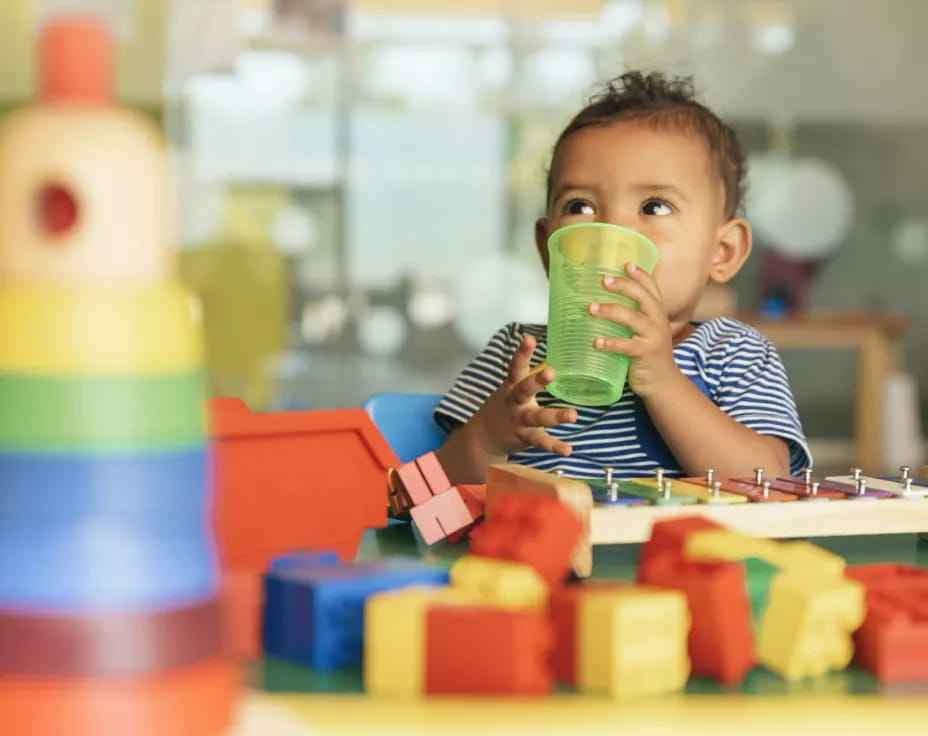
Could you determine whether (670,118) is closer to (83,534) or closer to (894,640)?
(894,640)

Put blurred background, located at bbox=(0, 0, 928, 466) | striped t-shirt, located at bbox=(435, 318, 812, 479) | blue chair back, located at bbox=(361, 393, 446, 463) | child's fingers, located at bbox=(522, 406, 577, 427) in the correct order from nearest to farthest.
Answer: child's fingers, located at bbox=(522, 406, 577, 427) < striped t-shirt, located at bbox=(435, 318, 812, 479) < blue chair back, located at bbox=(361, 393, 446, 463) < blurred background, located at bbox=(0, 0, 928, 466)

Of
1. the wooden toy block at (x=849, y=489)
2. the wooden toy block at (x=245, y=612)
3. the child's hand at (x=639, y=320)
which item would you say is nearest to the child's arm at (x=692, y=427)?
the child's hand at (x=639, y=320)

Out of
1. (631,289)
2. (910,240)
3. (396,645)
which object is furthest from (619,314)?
(910,240)

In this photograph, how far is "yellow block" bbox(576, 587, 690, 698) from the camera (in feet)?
1.75

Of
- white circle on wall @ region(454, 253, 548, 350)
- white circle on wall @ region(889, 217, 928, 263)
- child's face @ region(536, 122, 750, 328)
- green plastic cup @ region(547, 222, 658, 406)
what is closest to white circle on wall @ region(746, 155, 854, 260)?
white circle on wall @ region(889, 217, 928, 263)

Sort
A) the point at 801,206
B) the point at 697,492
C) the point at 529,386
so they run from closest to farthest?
the point at 697,492, the point at 529,386, the point at 801,206

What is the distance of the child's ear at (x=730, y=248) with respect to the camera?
5.10 ft

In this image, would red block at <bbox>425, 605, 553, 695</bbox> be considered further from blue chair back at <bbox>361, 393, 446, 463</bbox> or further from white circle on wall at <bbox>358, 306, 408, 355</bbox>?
white circle on wall at <bbox>358, 306, 408, 355</bbox>

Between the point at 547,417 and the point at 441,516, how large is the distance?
272 millimetres

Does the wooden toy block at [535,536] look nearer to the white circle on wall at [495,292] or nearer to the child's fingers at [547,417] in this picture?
the child's fingers at [547,417]

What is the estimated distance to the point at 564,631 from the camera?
553 mm

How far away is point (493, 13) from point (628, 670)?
4.36 metres

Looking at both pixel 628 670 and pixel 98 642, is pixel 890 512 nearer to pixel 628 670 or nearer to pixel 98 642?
pixel 628 670

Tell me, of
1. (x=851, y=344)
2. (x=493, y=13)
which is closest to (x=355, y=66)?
(x=493, y=13)
